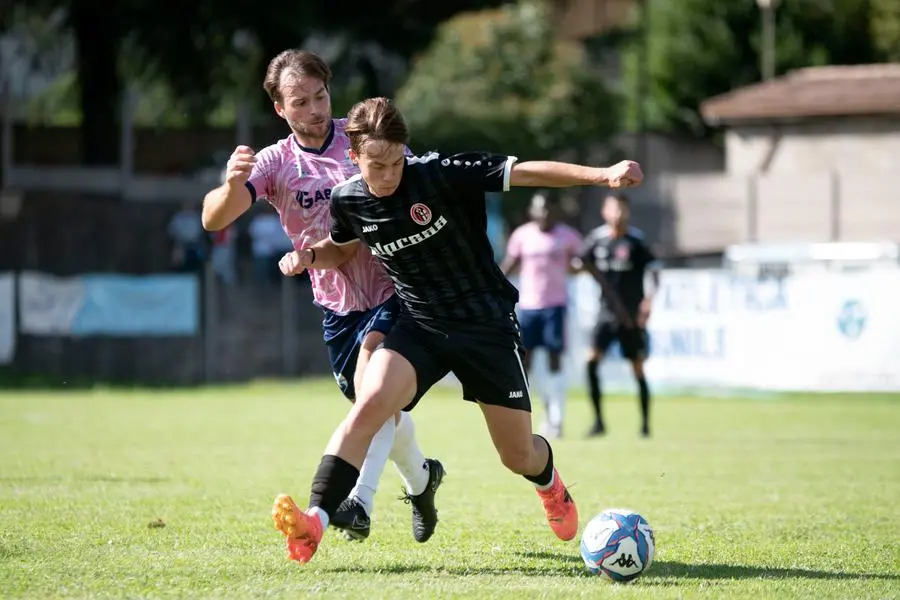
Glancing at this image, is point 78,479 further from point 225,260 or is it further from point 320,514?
point 225,260

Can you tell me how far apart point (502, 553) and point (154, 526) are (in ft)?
6.50

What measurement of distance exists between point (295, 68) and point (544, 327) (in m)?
8.98

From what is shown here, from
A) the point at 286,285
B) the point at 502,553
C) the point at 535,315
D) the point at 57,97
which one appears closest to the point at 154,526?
the point at 502,553

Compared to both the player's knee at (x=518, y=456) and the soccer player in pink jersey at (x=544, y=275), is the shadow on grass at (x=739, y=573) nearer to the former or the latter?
→ the player's knee at (x=518, y=456)

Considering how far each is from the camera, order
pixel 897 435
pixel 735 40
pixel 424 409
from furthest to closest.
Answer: pixel 735 40
pixel 424 409
pixel 897 435

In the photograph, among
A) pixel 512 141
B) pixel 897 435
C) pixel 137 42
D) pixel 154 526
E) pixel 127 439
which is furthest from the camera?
pixel 512 141

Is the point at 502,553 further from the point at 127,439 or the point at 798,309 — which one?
the point at 798,309

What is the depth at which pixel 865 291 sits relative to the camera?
20.2 meters

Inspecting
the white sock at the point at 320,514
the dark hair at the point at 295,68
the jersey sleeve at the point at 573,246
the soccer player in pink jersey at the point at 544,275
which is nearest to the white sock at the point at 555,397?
the soccer player in pink jersey at the point at 544,275

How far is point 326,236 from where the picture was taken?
7.59 metres

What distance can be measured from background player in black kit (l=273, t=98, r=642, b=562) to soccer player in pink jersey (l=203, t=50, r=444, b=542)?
35 centimetres

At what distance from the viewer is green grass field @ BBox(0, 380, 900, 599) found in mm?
6520

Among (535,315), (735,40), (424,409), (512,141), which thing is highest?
(735,40)

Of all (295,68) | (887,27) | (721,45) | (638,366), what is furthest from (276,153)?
(721,45)
